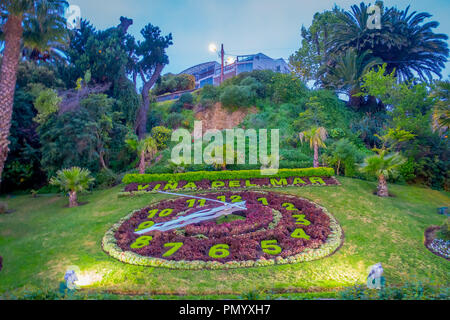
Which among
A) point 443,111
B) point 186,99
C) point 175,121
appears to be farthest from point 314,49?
point 443,111

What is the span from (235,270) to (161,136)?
60.0 feet

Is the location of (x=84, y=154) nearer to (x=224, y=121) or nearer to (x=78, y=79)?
(x=78, y=79)

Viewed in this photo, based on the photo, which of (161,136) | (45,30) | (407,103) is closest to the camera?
(45,30)

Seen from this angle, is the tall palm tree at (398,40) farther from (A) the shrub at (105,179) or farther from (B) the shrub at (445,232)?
(A) the shrub at (105,179)

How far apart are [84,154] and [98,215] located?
7879 millimetres

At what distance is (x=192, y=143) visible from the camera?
23.1 m

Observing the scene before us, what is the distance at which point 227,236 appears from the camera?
8938 millimetres

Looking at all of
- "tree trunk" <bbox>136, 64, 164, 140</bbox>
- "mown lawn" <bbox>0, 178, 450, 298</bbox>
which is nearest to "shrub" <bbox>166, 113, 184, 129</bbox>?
"tree trunk" <bbox>136, 64, 164, 140</bbox>

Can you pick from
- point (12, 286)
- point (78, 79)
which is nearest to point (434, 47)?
point (78, 79)

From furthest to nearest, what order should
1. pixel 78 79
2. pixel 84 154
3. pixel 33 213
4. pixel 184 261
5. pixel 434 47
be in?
pixel 434 47, pixel 78 79, pixel 84 154, pixel 33 213, pixel 184 261

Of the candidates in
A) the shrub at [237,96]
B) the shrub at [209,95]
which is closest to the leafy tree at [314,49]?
the shrub at [237,96]

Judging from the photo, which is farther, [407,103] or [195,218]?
[407,103]

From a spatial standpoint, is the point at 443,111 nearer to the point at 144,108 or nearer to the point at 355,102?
the point at 355,102

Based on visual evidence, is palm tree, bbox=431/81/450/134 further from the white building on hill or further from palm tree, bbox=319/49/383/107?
the white building on hill
